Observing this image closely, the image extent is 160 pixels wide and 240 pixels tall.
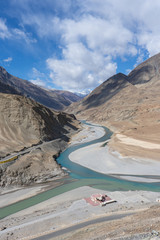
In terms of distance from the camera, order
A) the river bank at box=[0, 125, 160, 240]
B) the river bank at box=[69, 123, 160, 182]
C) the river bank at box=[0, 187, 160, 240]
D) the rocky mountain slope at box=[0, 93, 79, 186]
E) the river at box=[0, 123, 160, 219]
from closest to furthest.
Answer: the river bank at box=[0, 125, 160, 240]
the river bank at box=[0, 187, 160, 240]
the river at box=[0, 123, 160, 219]
the rocky mountain slope at box=[0, 93, 79, 186]
the river bank at box=[69, 123, 160, 182]

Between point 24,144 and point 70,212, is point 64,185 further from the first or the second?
point 24,144

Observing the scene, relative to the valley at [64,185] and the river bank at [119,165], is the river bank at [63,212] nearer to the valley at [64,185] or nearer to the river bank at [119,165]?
the valley at [64,185]

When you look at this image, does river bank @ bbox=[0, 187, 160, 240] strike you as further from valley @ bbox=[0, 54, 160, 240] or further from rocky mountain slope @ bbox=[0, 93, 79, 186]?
rocky mountain slope @ bbox=[0, 93, 79, 186]

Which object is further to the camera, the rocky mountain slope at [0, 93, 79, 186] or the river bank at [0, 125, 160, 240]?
the rocky mountain slope at [0, 93, 79, 186]

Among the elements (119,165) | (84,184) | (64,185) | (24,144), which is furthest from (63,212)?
(24,144)

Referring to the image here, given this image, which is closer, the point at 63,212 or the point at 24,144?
the point at 63,212

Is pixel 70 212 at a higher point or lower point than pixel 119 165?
lower

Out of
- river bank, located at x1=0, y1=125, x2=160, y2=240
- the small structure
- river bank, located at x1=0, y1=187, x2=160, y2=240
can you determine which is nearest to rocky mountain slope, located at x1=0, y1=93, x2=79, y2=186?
river bank, located at x1=0, y1=125, x2=160, y2=240

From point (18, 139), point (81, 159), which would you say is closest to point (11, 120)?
point (18, 139)
